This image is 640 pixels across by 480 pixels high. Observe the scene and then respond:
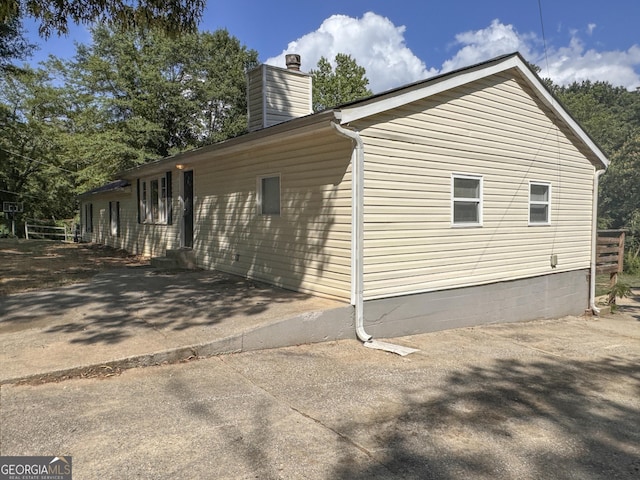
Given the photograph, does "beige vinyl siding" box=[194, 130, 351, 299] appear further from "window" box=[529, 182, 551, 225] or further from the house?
"window" box=[529, 182, 551, 225]

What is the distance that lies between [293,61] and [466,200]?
559 cm

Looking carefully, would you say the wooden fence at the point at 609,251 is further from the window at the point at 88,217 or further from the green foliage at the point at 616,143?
the window at the point at 88,217

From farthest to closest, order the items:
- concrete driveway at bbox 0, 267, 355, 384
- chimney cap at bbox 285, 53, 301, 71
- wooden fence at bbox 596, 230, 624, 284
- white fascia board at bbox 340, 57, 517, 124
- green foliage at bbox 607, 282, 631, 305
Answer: green foliage at bbox 607, 282, 631, 305, wooden fence at bbox 596, 230, 624, 284, chimney cap at bbox 285, 53, 301, 71, white fascia board at bbox 340, 57, 517, 124, concrete driveway at bbox 0, 267, 355, 384

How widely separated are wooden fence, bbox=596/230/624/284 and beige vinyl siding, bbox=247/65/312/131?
337 inches

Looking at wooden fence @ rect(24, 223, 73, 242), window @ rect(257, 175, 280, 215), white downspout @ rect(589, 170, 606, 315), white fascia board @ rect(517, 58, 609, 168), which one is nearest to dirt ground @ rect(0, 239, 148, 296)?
window @ rect(257, 175, 280, 215)

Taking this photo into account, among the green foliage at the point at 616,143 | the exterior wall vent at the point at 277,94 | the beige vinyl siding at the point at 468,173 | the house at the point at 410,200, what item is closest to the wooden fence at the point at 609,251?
the house at the point at 410,200

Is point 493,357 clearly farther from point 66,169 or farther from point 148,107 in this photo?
point 66,169

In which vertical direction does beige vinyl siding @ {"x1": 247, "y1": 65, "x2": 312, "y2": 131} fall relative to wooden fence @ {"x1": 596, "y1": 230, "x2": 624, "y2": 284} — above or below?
above

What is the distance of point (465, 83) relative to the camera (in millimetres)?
7602

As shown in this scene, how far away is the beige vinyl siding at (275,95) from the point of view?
10000 mm

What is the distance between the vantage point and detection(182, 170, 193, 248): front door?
1094 centimetres

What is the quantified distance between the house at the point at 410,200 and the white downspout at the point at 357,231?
2cm

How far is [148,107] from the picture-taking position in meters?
25.8

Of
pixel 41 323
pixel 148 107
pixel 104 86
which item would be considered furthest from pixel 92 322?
pixel 104 86
